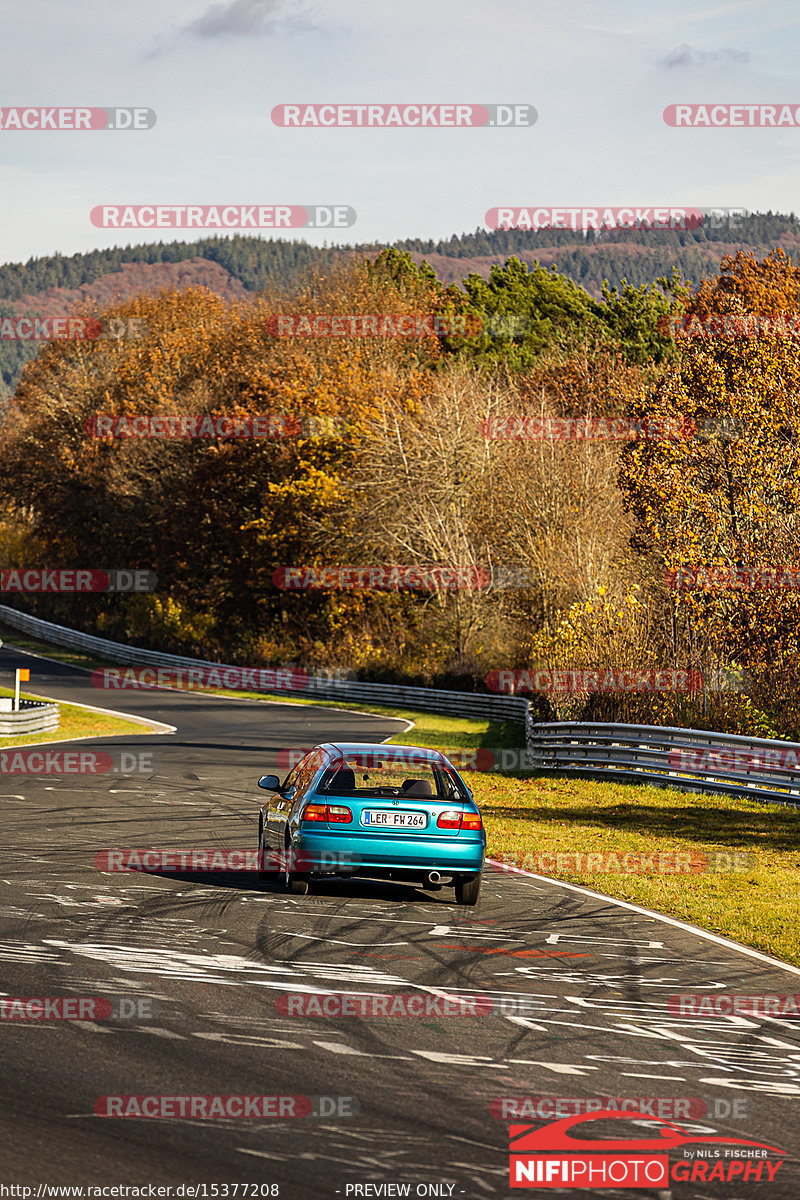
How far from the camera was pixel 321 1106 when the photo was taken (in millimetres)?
6035

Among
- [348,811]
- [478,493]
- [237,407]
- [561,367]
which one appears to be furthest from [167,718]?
[561,367]

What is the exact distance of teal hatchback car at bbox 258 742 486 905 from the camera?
37.1 ft

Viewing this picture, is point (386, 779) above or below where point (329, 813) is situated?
above

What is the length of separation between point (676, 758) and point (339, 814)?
11757 millimetres

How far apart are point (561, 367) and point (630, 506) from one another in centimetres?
3903

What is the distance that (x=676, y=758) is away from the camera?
21922 mm

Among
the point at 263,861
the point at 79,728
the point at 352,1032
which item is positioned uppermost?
the point at 352,1032

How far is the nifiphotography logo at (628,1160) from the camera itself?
213 inches

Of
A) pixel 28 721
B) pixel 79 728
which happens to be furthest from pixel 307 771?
pixel 79 728

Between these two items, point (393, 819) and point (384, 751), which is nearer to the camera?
point (393, 819)

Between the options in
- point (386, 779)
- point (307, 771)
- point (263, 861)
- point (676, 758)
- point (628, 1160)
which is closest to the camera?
point (628, 1160)

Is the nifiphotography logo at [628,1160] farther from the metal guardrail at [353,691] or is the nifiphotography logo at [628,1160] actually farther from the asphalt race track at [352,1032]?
the metal guardrail at [353,691]

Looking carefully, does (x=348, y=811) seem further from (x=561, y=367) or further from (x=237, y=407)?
(x=561, y=367)

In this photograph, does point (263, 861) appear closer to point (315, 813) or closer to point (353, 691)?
point (315, 813)
